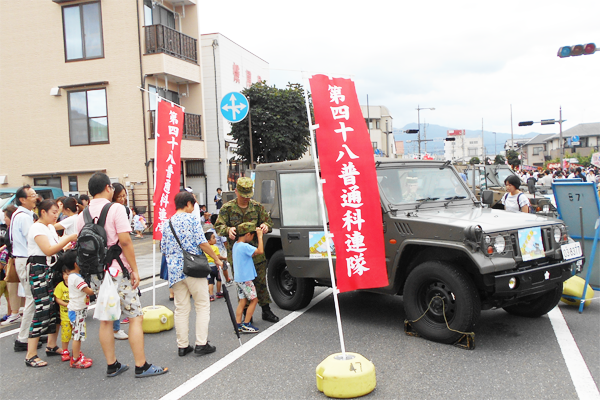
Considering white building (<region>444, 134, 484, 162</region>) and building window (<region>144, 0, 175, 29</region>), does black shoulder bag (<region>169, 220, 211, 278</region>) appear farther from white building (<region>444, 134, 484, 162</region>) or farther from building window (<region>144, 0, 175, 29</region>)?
white building (<region>444, 134, 484, 162</region>)

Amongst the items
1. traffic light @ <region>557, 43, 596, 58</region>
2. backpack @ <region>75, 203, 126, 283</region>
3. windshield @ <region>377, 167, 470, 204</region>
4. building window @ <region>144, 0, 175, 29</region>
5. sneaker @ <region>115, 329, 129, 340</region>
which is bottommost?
sneaker @ <region>115, 329, 129, 340</region>

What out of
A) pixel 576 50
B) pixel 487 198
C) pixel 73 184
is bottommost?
pixel 487 198

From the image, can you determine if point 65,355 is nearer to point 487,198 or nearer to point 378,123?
point 487,198

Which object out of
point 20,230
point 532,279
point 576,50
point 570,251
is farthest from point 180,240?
point 576,50

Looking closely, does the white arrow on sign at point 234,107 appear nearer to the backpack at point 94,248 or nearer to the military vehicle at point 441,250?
the military vehicle at point 441,250

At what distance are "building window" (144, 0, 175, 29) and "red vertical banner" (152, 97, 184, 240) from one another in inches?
567

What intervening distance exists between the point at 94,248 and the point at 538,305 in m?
5.06

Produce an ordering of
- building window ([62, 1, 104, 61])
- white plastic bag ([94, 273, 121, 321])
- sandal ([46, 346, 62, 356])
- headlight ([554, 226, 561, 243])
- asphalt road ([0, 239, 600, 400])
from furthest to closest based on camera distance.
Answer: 1. building window ([62, 1, 104, 61])
2. sandal ([46, 346, 62, 356])
3. headlight ([554, 226, 561, 243])
4. white plastic bag ([94, 273, 121, 321])
5. asphalt road ([0, 239, 600, 400])

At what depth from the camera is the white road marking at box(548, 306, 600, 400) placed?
4019mm

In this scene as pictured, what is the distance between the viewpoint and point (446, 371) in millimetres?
4551

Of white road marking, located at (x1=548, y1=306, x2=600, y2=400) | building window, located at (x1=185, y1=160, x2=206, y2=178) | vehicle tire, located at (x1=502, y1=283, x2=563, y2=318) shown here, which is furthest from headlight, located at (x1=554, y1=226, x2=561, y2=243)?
building window, located at (x1=185, y1=160, x2=206, y2=178)

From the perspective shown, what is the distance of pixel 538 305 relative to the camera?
19.7 feet

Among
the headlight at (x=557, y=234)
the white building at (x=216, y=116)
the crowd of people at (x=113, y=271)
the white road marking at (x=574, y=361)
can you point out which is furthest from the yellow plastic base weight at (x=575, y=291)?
the white building at (x=216, y=116)

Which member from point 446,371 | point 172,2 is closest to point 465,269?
point 446,371
